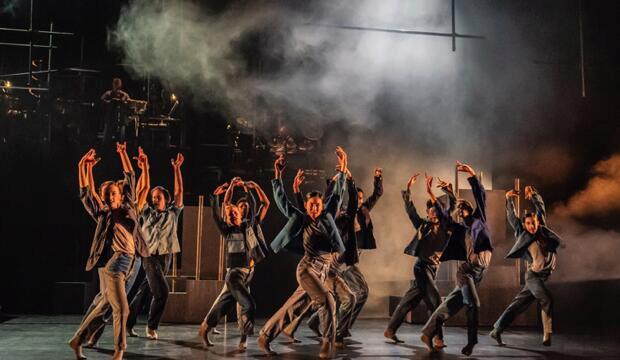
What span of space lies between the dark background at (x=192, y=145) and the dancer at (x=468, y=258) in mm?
4213

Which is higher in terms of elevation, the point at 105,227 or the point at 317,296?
the point at 105,227

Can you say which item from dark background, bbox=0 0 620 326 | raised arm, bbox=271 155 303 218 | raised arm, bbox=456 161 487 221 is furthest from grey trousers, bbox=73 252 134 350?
dark background, bbox=0 0 620 326

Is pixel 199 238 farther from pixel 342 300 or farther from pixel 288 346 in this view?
pixel 342 300

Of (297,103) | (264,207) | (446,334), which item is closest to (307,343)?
(264,207)

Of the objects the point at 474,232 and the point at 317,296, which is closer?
the point at 317,296

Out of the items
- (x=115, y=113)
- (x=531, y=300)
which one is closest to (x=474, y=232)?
(x=531, y=300)

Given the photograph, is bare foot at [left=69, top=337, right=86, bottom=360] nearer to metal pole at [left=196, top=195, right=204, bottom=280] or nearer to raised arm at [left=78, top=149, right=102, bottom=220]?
raised arm at [left=78, top=149, right=102, bottom=220]

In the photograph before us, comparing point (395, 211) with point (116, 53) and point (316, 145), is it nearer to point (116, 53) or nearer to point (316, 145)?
point (316, 145)

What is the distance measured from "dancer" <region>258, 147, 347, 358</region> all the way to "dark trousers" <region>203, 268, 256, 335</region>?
16.1 inches

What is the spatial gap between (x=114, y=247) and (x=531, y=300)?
4.86 m

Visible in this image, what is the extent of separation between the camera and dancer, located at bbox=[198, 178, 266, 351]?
737 cm

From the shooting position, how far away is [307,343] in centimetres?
802

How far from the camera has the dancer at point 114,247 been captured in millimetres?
6051

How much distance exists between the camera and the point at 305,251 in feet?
22.6
